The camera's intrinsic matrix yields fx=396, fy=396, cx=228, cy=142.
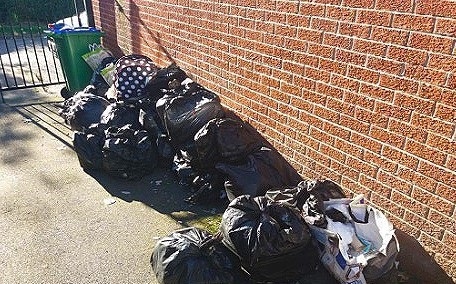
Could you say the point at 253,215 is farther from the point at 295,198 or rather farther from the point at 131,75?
the point at 131,75

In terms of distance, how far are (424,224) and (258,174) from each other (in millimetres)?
1299

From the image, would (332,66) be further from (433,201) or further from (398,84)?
(433,201)

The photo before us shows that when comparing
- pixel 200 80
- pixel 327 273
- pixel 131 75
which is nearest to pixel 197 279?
pixel 327 273

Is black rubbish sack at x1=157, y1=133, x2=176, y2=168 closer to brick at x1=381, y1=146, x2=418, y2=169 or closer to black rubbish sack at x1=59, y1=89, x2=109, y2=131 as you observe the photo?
black rubbish sack at x1=59, y1=89, x2=109, y2=131

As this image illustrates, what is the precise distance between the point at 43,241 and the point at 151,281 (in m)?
1.02

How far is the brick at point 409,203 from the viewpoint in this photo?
253 centimetres

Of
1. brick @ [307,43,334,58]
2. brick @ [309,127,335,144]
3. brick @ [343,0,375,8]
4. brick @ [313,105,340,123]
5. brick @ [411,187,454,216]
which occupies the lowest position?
brick @ [411,187,454,216]

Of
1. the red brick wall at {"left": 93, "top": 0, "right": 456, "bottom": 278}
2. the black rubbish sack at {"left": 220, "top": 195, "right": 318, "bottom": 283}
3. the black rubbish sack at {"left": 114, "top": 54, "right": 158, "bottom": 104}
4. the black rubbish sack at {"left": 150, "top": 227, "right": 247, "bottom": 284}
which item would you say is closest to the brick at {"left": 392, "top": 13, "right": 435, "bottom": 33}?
the red brick wall at {"left": 93, "top": 0, "right": 456, "bottom": 278}

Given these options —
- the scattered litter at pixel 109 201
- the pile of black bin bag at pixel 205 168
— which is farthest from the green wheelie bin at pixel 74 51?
the scattered litter at pixel 109 201

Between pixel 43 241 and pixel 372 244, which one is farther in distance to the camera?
pixel 43 241

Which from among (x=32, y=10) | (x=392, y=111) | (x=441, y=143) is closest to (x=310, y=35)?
(x=392, y=111)

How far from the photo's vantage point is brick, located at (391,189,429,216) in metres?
2.53

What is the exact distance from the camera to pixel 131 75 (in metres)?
4.99

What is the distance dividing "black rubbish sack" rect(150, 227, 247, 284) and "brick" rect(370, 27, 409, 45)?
5.62 ft
